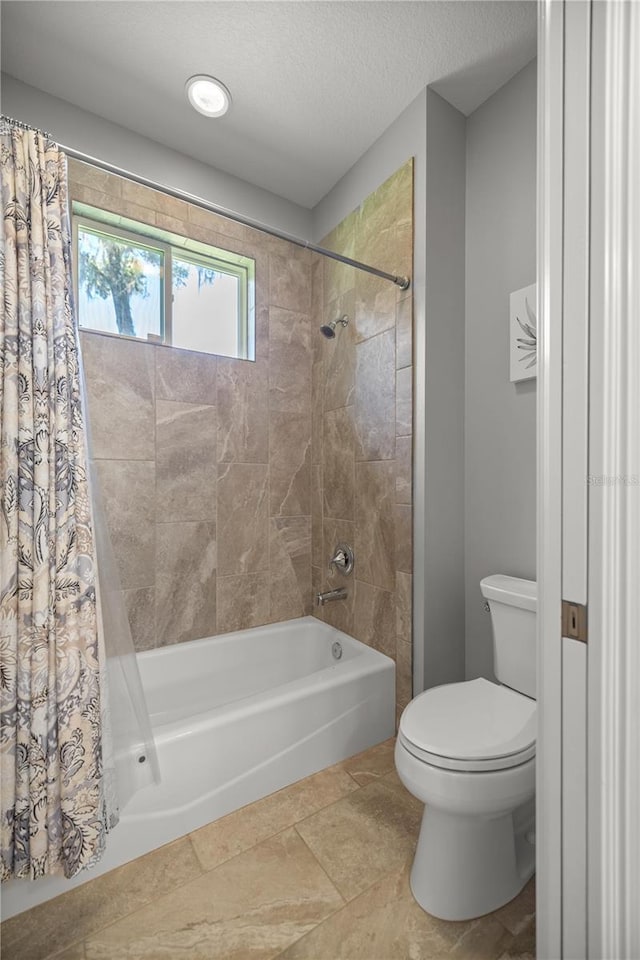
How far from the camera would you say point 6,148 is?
3.74 ft

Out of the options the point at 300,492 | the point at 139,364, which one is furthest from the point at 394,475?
the point at 139,364

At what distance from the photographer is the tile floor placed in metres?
1.10

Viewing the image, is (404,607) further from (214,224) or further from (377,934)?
(214,224)

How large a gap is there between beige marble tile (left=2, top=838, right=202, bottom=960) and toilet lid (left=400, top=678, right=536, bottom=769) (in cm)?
78

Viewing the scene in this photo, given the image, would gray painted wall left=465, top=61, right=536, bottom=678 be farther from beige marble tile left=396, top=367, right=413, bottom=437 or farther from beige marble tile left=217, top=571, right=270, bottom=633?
beige marble tile left=217, top=571, right=270, bottom=633

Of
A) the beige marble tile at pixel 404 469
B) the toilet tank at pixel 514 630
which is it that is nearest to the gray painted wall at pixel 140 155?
the beige marble tile at pixel 404 469

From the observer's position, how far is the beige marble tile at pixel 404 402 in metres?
1.91

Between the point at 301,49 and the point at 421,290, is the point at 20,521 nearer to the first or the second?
the point at 421,290

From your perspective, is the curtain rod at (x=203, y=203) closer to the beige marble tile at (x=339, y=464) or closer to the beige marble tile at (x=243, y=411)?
the beige marble tile at (x=339, y=464)

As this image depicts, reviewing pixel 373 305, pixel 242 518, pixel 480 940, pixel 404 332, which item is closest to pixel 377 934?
pixel 480 940

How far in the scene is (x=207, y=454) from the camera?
2225 millimetres

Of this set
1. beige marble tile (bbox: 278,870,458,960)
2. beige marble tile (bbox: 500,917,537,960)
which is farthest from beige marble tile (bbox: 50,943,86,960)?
beige marble tile (bbox: 500,917,537,960)

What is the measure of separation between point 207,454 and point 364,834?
5.40ft

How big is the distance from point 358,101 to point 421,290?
830 mm
